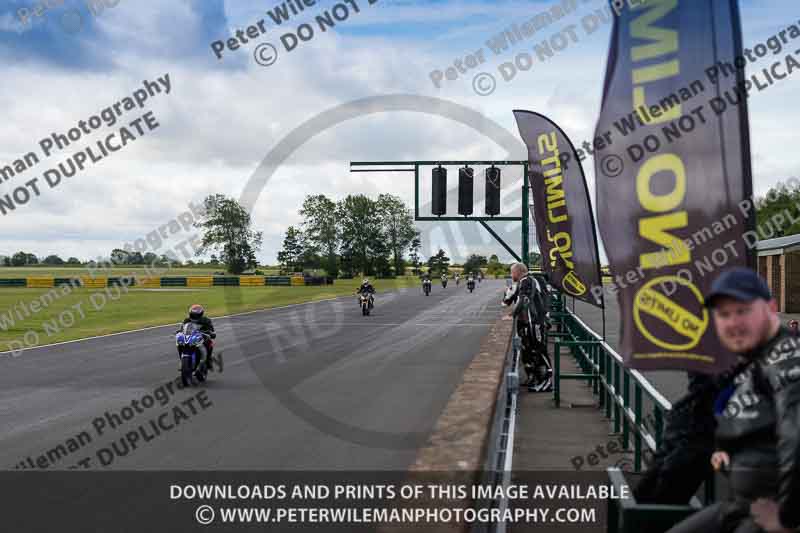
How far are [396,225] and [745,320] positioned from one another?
305 ft

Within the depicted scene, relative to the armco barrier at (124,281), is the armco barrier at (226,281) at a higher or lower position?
lower

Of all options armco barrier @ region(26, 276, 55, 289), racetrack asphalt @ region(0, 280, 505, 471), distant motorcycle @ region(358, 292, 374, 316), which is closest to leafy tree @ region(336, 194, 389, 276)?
armco barrier @ region(26, 276, 55, 289)

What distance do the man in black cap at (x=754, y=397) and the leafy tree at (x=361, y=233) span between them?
290ft

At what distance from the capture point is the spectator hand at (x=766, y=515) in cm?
266

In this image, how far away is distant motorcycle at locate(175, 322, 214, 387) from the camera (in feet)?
40.9

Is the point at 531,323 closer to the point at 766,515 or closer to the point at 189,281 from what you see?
the point at 766,515

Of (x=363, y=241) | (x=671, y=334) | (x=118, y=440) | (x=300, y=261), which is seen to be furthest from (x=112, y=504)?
(x=300, y=261)

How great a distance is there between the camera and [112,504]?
5.85 metres

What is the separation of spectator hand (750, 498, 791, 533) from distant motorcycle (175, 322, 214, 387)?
10757 mm

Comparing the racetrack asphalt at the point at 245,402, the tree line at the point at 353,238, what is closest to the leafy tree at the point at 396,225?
the tree line at the point at 353,238

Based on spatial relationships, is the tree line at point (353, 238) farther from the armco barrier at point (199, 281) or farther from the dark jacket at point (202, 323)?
the dark jacket at point (202, 323)

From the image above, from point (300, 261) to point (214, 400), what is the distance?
90883 millimetres

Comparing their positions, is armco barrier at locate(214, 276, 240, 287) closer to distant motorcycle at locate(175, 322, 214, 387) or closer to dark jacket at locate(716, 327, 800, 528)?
distant motorcycle at locate(175, 322, 214, 387)

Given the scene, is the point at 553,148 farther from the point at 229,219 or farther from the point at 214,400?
the point at 229,219
